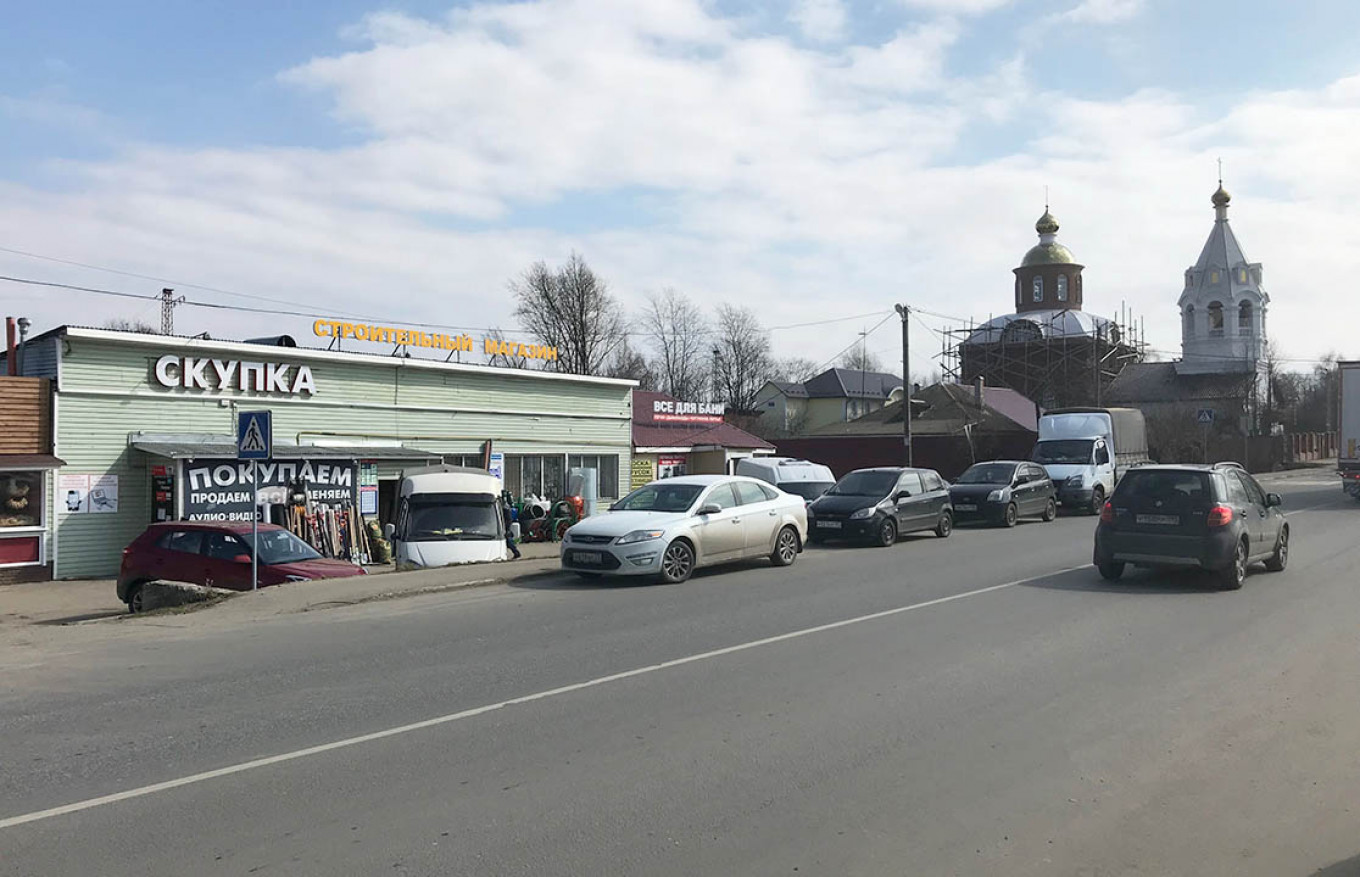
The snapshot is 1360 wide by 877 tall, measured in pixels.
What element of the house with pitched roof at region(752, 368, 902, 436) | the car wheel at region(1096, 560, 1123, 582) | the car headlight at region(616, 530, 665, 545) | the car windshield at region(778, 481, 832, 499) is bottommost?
the car wheel at region(1096, 560, 1123, 582)

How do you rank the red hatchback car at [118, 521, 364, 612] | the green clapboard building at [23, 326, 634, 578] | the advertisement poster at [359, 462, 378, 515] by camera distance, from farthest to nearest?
1. the advertisement poster at [359, 462, 378, 515]
2. the green clapboard building at [23, 326, 634, 578]
3. the red hatchback car at [118, 521, 364, 612]

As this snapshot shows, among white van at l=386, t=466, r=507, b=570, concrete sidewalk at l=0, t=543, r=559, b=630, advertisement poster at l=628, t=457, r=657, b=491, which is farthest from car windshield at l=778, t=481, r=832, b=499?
concrete sidewalk at l=0, t=543, r=559, b=630

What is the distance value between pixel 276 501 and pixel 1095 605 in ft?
53.1

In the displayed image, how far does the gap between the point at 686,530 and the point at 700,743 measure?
853 centimetres

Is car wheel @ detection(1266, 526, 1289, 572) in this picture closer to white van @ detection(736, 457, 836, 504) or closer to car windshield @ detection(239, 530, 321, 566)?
white van @ detection(736, 457, 836, 504)

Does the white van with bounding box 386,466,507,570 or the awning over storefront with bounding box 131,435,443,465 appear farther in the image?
the awning over storefront with bounding box 131,435,443,465

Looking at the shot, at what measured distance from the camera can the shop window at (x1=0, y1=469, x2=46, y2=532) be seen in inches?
739

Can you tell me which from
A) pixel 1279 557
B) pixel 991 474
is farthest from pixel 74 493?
pixel 991 474

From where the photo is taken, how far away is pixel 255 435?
13695mm

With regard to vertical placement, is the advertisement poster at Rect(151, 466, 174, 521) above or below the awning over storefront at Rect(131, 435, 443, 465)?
below

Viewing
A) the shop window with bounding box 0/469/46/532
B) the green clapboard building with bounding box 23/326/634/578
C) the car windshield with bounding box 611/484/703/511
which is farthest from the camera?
the green clapboard building with bounding box 23/326/634/578

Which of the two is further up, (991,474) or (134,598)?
(991,474)

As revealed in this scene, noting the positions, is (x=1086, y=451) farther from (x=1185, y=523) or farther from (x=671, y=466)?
(x=1185, y=523)

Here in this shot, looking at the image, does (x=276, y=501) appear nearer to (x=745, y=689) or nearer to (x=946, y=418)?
(x=745, y=689)
